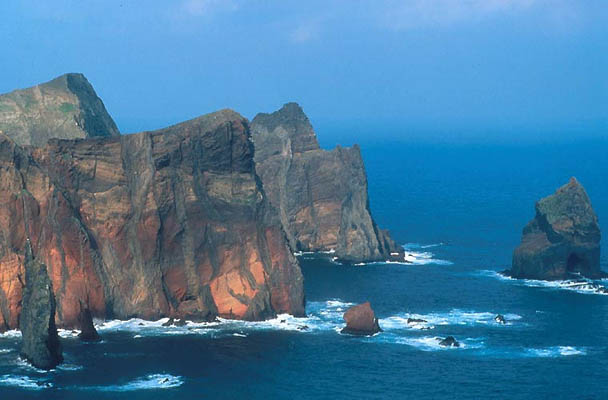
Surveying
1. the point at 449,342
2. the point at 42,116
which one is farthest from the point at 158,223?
the point at 449,342

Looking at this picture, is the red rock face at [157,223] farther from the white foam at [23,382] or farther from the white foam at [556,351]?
the white foam at [556,351]

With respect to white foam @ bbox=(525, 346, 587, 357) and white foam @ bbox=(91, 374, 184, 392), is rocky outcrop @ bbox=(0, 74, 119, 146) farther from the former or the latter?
white foam @ bbox=(525, 346, 587, 357)

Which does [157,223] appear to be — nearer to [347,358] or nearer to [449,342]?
[347,358]

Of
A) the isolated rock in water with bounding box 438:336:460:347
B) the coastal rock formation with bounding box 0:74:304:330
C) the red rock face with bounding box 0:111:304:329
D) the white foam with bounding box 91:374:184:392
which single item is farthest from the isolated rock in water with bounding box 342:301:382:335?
the white foam with bounding box 91:374:184:392

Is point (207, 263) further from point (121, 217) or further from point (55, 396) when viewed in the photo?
point (55, 396)

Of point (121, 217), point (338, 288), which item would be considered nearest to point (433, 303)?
point (338, 288)

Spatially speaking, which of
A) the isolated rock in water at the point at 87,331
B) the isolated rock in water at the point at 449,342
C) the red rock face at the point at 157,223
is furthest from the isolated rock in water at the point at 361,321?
the isolated rock in water at the point at 87,331
